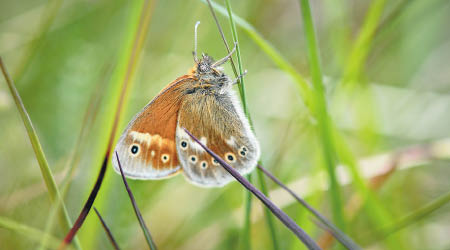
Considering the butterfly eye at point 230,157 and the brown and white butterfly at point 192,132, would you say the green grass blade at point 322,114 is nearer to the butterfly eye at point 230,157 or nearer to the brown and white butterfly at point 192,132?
the brown and white butterfly at point 192,132

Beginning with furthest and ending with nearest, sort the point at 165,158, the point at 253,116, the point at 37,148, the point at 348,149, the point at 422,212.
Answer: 1. the point at 253,116
2. the point at 165,158
3. the point at 348,149
4. the point at 422,212
5. the point at 37,148

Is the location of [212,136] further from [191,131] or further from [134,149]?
[134,149]

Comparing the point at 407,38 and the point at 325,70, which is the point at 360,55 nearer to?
the point at 325,70

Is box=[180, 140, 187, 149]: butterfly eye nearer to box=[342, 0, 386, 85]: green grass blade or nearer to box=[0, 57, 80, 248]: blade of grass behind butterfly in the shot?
box=[0, 57, 80, 248]: blade of grass behind butterfly

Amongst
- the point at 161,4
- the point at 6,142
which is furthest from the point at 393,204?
the point at 161,4

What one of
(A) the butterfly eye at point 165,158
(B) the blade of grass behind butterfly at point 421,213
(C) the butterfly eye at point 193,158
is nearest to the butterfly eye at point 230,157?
(C) the butterfly eye at point 193,158

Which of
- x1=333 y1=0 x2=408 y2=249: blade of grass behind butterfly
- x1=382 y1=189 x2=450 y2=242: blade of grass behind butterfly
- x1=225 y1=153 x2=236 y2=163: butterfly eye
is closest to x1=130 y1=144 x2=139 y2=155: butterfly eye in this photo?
x1=225 y1=153 x2=236 y2=163: butterfly eye

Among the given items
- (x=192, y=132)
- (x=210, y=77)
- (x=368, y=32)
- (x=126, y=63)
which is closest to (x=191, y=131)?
(x=192, y=132)
